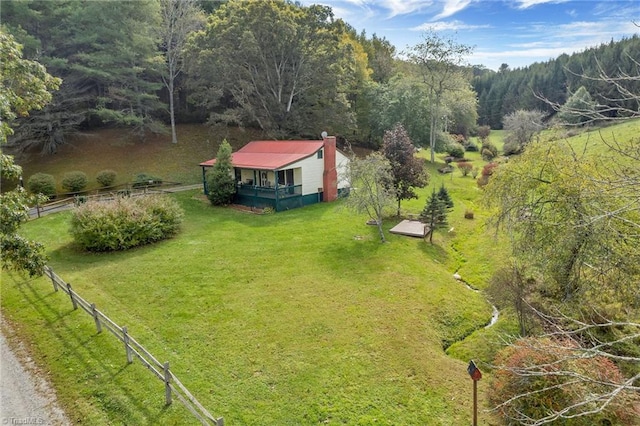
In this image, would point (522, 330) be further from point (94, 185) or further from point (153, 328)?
point (94, 185)

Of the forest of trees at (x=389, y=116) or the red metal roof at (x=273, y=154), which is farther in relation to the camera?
the red metal roof at (x=273, y=154)

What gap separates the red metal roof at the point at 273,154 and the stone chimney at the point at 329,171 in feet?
1.82

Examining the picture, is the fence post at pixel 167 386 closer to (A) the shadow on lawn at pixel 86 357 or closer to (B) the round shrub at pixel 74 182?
(A) the shadow on lawn at pixel 86 357

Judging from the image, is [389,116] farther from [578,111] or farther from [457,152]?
[578,111]

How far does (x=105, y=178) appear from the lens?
29.0 metres

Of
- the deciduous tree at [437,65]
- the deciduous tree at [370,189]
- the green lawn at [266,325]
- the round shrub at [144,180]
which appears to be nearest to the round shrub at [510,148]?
the deciduous tree at [437,65]

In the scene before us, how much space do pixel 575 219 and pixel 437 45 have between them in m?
36.3

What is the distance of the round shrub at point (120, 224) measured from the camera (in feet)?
55.8

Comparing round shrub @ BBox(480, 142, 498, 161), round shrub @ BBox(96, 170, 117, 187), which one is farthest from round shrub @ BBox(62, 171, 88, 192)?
round shrub @ BBox(480, 142, 498, 161)

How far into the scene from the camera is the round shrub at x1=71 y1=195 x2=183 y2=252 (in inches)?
669

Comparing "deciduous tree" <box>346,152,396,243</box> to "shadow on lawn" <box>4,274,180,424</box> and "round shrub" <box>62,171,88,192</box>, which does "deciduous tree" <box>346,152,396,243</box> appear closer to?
"shadow on lawn" <box>4,274,180,424</box>

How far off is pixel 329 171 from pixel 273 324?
54.7ft

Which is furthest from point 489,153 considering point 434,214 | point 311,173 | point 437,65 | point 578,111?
point 578,111

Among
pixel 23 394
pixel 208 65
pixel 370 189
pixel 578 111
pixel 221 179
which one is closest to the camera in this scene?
pixel 578 111
